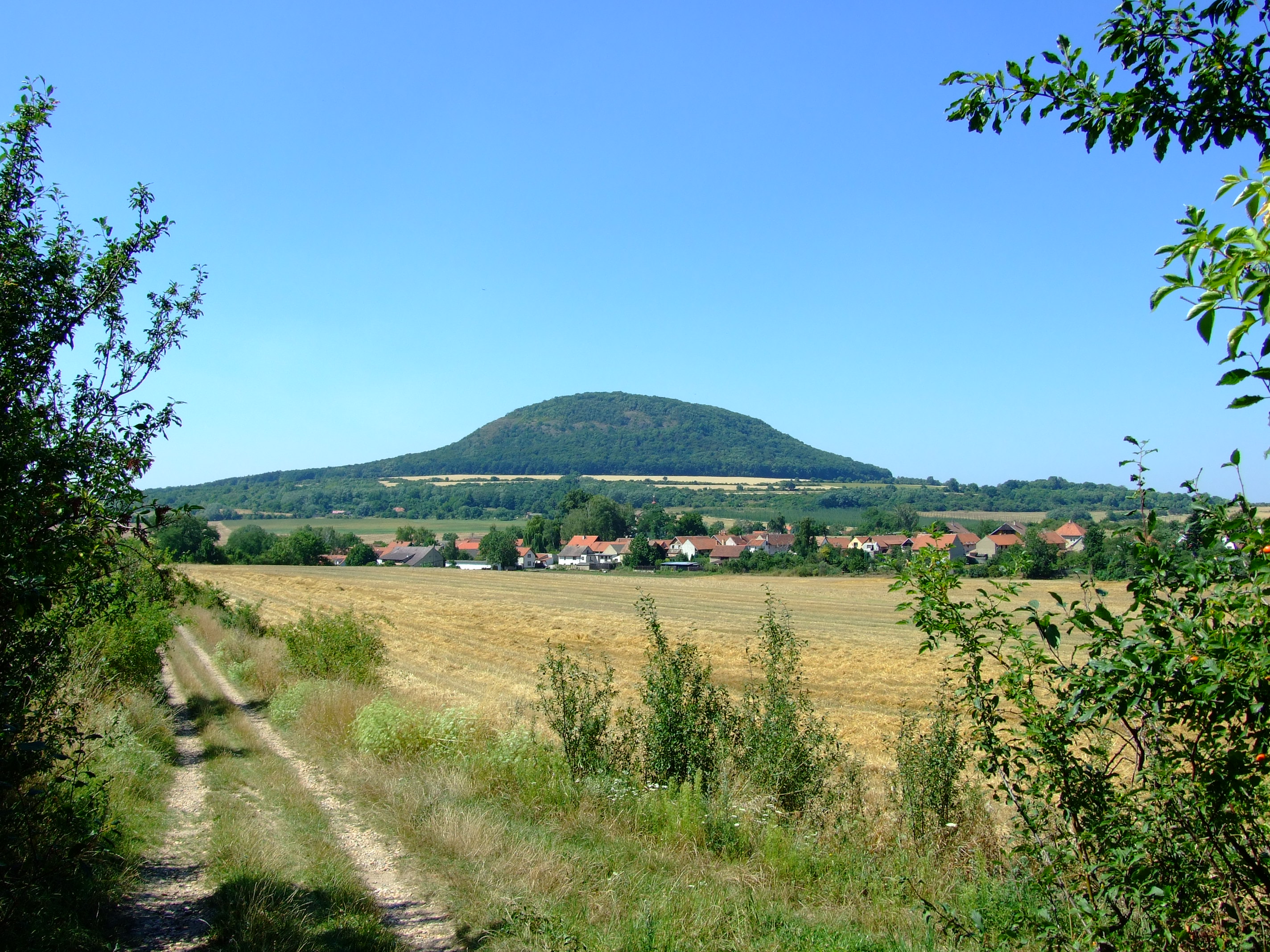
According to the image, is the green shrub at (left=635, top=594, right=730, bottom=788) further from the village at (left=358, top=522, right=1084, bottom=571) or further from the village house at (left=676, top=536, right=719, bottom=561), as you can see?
the village house at (left=676, top=536, right=719, bottom=561)

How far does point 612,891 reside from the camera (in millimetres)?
5879

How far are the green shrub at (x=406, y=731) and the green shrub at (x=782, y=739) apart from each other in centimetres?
402

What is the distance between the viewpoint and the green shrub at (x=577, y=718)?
9.09 metres

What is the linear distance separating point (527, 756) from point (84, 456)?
6106 millimetres

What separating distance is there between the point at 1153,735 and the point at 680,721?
18.4 feet

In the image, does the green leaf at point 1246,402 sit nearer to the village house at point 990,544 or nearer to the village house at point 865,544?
the village house at point 990,544

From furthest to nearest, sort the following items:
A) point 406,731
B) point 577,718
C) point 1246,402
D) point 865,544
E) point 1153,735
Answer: point 865,544, point 406,731, point 577,718, point 1153,735, point 1246,402

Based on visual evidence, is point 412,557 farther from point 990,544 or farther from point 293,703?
point 293,703

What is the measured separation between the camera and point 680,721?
864 cm

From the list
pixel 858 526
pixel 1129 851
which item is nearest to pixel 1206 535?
pixel 1129 851

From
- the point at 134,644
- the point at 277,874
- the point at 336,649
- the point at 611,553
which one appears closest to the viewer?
the point at 277,874

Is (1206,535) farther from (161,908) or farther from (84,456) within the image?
(161,908)

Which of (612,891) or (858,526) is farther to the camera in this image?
(858,526)

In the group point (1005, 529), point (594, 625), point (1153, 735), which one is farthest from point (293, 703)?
point (1005, 529)
